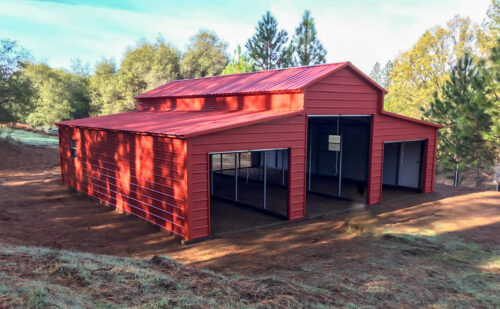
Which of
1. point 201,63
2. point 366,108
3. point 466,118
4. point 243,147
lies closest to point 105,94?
point 201,63

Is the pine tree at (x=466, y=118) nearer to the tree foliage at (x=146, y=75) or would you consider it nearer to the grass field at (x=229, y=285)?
the grass field at (x=229, y=285)

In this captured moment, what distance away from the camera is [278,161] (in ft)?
77.5

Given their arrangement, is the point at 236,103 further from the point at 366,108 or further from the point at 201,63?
the point at 201,63

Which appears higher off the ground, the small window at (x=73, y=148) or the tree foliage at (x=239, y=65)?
the tree foliage at (x=239, y=65)

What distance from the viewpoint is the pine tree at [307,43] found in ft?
115

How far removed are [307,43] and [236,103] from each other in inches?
929

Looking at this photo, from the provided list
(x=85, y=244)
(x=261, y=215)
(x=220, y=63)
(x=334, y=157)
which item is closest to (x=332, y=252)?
(x=261, y=215)

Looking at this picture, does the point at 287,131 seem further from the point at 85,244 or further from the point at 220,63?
the point at 220,63

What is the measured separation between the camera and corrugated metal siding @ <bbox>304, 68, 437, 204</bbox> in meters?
12.1

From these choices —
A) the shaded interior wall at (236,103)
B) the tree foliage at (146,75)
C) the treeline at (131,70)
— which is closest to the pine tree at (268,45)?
the treeline at (131,70)

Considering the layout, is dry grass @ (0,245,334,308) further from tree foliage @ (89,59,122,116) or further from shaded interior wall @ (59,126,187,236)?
tree foliage @ (89,59,122,116)

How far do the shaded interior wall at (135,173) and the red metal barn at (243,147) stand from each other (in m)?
0.03

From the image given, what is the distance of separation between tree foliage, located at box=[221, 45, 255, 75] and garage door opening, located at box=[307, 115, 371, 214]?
64.0 ft

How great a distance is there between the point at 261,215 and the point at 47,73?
56.3 meters
